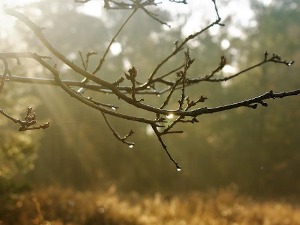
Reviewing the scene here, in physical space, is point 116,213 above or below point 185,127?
below

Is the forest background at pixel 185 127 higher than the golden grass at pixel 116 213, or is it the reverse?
the forest background at pixel 185 127

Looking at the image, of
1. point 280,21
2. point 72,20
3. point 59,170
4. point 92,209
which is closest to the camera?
point 92,209

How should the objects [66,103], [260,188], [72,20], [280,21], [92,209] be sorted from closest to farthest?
[92,209]
[66,103]
[260,188]
[280,21]
[72,20]

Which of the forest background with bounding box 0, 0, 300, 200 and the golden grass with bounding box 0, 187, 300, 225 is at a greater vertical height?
the forest background with bounding box 0, 0, 300, 200

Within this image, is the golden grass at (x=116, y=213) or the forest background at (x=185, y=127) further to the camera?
the forest background at (x=185, y=127)

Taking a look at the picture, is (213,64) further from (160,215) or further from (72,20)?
(160,215)

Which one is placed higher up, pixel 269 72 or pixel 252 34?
pixel 252 34

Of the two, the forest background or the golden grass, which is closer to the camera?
the golden grass

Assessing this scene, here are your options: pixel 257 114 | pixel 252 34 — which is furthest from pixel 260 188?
pixel 252 34

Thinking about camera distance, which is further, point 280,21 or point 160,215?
point 280,21

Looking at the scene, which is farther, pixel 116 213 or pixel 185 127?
pixel 185 127

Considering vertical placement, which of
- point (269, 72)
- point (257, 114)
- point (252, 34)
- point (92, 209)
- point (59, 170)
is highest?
point (252, 34)
